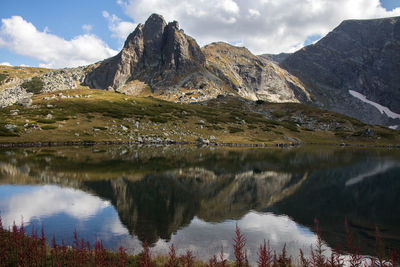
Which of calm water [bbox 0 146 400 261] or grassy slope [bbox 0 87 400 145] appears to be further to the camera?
grassy slope [bbox 0 87 400 145]

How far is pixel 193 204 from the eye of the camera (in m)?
25.7

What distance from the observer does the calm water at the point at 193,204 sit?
17875 mm

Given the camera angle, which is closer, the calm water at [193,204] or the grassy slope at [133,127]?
the calm water at [193,204]

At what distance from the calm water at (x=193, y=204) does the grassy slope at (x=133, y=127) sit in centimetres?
4387

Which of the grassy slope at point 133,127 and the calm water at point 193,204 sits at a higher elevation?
the grassy slope at point 133,127

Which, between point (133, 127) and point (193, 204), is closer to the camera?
point (193, 204)

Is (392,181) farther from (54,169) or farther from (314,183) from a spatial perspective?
(54,169)

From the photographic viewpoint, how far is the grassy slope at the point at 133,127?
86188 millimetres

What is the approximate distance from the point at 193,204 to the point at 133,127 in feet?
259

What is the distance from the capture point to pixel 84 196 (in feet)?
89.1

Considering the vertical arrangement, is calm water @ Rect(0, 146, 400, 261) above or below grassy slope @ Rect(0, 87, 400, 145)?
below

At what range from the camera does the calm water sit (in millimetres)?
17875

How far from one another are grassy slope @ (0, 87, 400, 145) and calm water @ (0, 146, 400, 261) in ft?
144

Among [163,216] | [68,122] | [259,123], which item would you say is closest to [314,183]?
[163,216]
